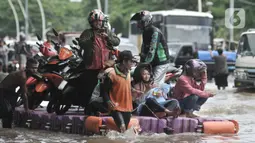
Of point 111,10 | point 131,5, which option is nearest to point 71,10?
point 111,10

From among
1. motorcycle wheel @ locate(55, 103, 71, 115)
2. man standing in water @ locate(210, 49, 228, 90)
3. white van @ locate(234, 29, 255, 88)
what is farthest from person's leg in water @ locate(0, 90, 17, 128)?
man standing in water @ locate(210, 49, 228, 90)

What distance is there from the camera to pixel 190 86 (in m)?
11.7

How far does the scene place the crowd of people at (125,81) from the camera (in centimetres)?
1064

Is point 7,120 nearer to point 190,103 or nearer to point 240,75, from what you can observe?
point 190,103

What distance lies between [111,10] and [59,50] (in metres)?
63.3

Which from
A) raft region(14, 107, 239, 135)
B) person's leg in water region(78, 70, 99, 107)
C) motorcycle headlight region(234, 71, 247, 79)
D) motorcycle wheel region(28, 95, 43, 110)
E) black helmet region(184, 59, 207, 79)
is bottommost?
raft region(14, 107, 239, 135)

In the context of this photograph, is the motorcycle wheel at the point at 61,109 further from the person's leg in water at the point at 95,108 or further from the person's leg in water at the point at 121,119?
the person's leg in water at the point at 121,119

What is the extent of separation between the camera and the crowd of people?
419 inches

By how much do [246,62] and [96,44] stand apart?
38.3 feet

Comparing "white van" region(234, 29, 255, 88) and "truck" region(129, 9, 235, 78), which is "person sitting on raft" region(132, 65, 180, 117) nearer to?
"white van" region(234, 29, 255, 88)

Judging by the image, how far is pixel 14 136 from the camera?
37.3 feet

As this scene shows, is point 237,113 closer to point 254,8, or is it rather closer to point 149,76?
point 149,76

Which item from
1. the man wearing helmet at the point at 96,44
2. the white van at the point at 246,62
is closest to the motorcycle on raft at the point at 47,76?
the man wearing helmet at the point at 96,44

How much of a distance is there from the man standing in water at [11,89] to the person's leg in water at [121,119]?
6.22ft
